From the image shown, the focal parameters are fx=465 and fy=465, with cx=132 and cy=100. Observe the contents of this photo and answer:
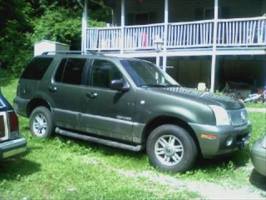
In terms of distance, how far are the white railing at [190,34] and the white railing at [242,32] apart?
1.53ft

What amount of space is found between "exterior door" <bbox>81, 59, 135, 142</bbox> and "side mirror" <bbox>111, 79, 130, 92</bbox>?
0.07 m

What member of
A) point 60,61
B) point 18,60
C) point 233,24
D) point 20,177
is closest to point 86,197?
point 20,177

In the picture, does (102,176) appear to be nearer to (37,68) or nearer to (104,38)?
(37,68)

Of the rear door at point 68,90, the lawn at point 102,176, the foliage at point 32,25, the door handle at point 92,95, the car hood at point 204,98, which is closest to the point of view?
the lawn at point 102,176

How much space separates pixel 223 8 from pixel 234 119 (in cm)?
1469

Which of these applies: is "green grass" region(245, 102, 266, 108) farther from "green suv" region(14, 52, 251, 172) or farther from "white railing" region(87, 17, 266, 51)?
"green suv" region(14, 52, 251, 172)

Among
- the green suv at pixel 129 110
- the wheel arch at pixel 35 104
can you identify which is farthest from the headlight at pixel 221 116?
the wheel arch at pixel 35 104

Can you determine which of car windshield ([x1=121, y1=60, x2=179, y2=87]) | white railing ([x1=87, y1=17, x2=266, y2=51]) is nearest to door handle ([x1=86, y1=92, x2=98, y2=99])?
car windshield ([x1=121, y1=60, x2=179, y2=87])

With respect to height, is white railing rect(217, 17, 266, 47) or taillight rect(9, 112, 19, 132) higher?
white railing rect(217, 17, 266, 47)

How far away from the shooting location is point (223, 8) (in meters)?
21.4

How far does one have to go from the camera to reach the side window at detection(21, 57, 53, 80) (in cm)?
993

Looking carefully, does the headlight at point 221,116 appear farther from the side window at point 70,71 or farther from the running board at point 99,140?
the side window at point 70,71

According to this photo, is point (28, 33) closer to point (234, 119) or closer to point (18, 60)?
point (18, 60)

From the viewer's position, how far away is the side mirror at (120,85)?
26.8 feet
